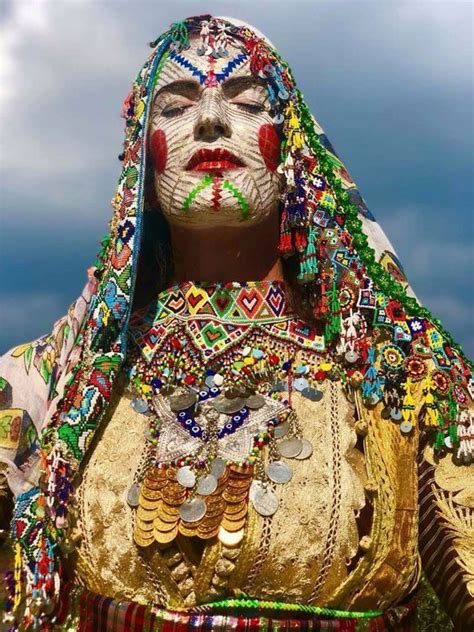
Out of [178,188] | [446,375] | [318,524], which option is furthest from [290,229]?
[318,524]

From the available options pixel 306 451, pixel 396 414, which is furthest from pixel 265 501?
→ pixel 396 414

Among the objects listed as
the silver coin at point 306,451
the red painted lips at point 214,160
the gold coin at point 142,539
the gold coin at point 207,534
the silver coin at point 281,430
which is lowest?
the gold coin at point 142,539

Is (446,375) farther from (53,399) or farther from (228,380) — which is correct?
(53,399)

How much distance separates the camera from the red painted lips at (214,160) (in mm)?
3342

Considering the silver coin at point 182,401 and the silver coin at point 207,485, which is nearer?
the silver coin at point 207,485

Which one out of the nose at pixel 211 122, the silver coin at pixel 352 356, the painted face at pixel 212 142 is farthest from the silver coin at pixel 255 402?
the nose at pixel 211 122

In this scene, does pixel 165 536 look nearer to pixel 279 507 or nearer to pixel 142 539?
pixel 142 539

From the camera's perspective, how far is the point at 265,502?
10.0 ft

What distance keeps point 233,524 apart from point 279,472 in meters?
0.23

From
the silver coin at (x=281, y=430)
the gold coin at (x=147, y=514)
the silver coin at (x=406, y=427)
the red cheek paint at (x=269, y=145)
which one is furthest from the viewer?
the red cheek paint at (x=269, y=145)

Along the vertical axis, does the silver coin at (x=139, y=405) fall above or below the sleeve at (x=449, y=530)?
above

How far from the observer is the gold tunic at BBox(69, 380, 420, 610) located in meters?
3.02

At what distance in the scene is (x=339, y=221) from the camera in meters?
3.52

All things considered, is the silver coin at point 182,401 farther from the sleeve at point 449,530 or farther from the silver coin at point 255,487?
the sleeve at point 449,530
